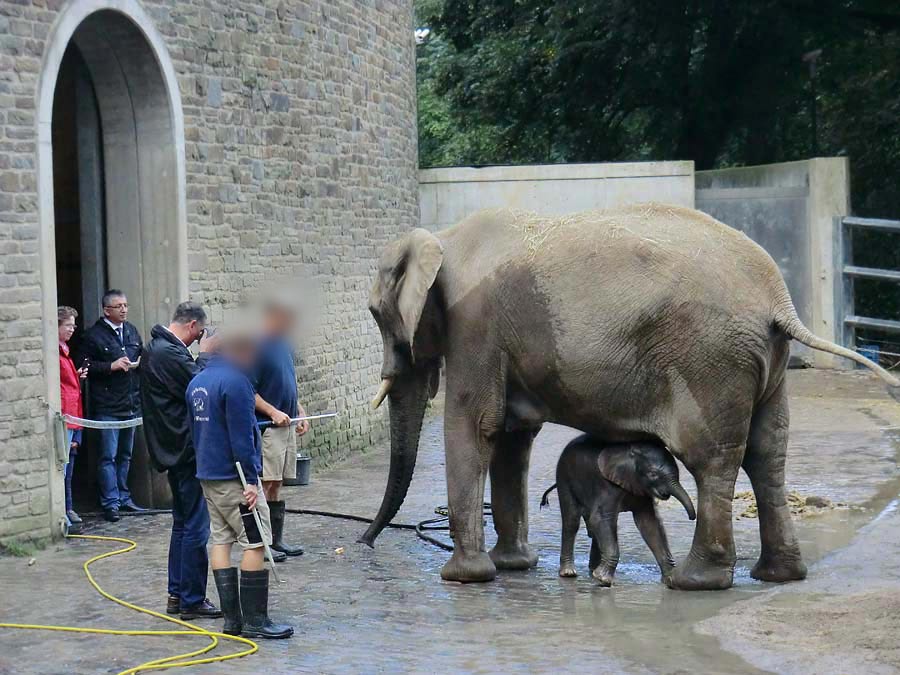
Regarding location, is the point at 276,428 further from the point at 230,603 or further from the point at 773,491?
the point at 773,491

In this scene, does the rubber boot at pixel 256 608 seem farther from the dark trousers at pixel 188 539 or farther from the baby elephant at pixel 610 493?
the baby elephant at pixel 610 493

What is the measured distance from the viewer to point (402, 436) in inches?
395

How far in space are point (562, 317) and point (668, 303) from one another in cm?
68

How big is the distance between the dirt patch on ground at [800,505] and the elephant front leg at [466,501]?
2.87 metres

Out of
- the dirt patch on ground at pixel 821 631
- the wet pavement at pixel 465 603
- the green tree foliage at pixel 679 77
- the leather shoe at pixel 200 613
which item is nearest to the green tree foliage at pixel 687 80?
the green tree foliage at pixel 679 77

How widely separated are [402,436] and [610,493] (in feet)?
5.39

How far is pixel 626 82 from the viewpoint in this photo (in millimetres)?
26141

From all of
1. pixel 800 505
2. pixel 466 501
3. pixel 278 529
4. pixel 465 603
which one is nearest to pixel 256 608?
pixel 465 603

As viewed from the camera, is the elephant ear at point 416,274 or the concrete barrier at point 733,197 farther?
the concrete barrier at point 733,197

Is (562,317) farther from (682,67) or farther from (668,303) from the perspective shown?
(682,67)

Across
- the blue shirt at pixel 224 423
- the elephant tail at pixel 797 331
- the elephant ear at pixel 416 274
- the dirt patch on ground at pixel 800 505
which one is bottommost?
the dirt patch on ground at pixel 800 505

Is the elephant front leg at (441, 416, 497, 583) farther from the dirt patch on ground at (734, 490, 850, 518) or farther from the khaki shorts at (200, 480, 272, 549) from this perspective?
the dirt patch on ground at (734, 490, 850, 518)

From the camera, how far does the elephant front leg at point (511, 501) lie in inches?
388

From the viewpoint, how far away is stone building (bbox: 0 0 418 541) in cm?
1080
